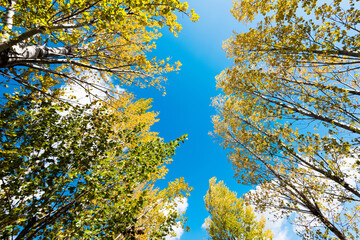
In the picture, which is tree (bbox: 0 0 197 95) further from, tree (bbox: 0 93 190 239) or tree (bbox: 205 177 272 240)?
tree (bbox: 205 177 272 240)

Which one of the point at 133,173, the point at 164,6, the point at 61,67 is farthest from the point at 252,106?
the point at 61,67

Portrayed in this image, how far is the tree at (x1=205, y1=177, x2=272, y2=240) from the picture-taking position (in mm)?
8555

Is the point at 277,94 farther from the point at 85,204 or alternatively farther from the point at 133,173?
the point at 85,204

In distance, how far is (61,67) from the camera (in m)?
4.68

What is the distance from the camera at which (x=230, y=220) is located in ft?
29.4

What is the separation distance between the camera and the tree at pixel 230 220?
8555mm

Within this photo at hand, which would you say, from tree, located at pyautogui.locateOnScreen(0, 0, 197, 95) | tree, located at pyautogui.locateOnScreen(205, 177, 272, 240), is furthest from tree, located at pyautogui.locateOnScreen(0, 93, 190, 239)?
tree, located at pyautogui.locateOnScreen(205, 177, 272, 240)

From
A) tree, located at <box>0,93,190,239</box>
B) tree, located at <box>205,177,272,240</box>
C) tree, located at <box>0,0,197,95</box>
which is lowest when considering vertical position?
tree, located at <box>205,177,272,240</box>

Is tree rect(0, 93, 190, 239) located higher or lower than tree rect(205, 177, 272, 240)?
higher

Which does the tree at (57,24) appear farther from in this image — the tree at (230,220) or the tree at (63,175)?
the tree at (230,220)

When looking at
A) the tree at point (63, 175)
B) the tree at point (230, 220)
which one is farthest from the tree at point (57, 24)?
the tree at point (230, 220)

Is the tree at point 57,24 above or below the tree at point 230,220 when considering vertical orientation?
above

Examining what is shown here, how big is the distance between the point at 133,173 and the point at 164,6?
3.24 meters

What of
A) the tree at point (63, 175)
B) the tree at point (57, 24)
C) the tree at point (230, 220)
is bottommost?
the tree at point (230, 220)
